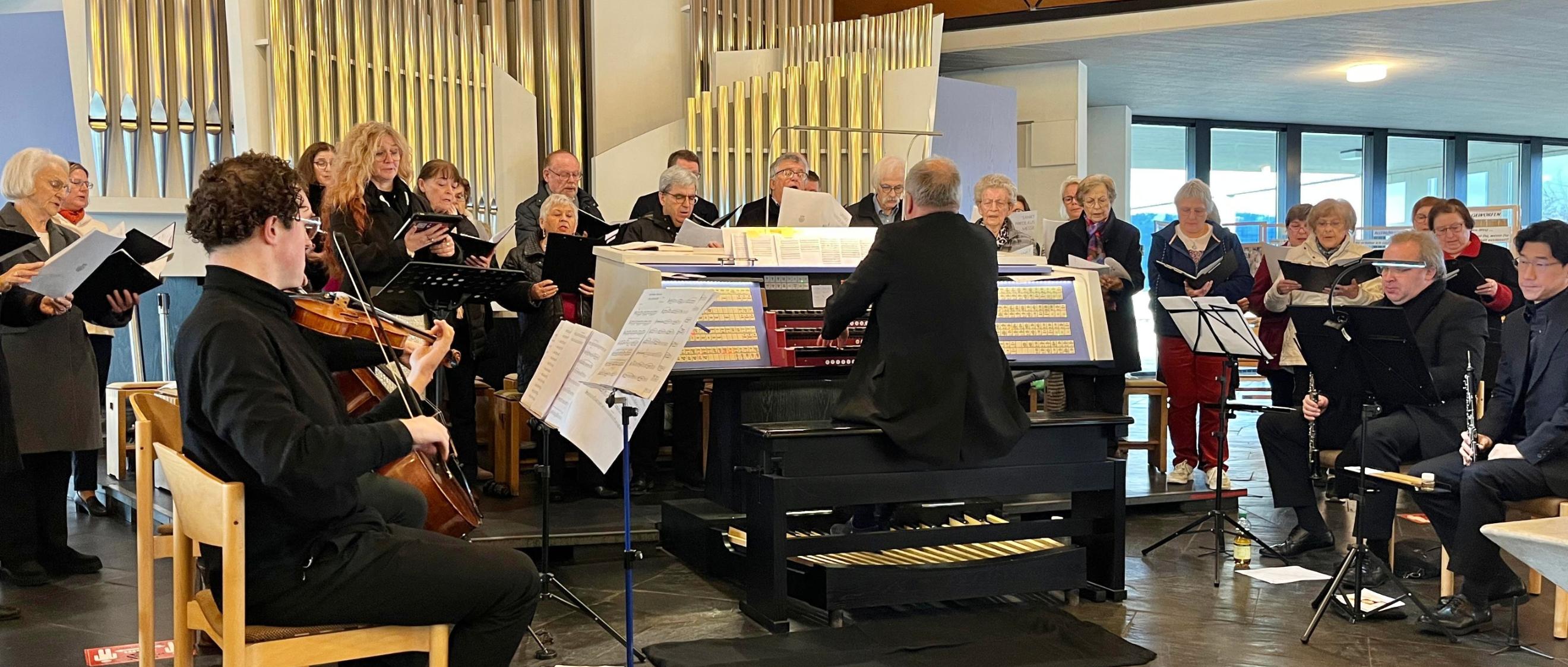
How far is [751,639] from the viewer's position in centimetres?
405

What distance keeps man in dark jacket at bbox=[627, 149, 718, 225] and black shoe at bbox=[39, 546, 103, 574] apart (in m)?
2.85

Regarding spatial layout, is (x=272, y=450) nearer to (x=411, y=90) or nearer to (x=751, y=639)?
(x=751, y=639)

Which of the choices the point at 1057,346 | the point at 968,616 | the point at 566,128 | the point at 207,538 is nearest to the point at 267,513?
the point at 207,538

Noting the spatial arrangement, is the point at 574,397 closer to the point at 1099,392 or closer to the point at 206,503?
the point at 206,503

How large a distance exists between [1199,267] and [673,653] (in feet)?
12.7

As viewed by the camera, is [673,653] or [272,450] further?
[673,653]

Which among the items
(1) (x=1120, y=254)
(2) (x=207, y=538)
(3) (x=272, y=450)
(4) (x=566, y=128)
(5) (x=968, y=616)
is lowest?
(5) (x=968, y=616)

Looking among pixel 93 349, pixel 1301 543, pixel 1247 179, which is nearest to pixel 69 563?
pixel 93 349

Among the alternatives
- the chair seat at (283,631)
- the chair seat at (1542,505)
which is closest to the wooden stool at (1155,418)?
the chair seat at (1542,505)

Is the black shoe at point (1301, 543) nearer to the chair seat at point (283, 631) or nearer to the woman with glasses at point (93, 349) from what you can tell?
the chair seat at point (283, 631)

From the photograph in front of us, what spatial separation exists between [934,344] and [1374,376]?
168 centimetres

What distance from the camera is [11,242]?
441cm

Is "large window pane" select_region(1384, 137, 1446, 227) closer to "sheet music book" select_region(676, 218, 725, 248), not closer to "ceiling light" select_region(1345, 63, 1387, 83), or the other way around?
"ceiling light" select_region(1345, 63, 1387, 83)

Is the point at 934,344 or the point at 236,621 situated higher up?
the point at 934,344
